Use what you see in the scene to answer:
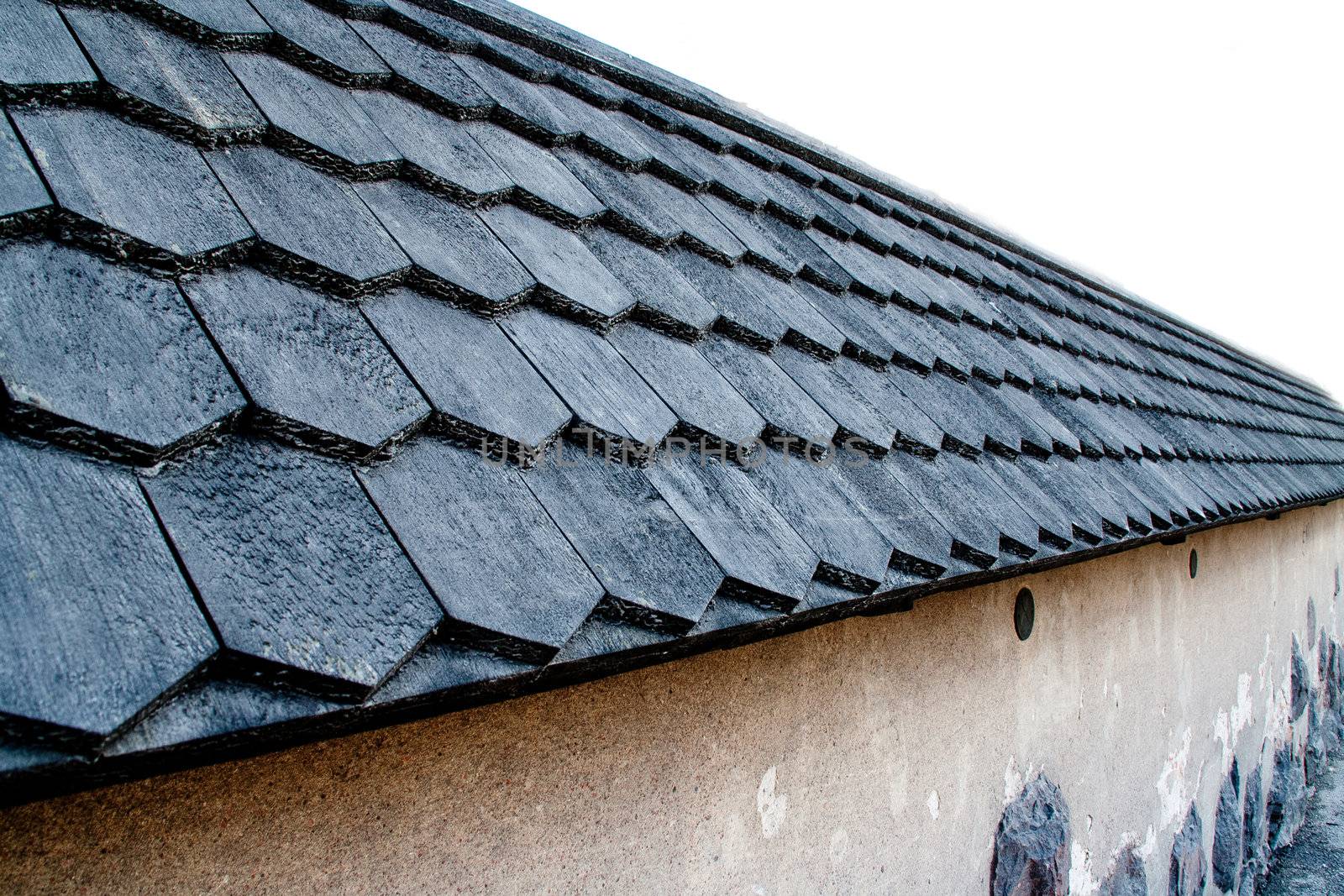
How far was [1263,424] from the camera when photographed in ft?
17.8

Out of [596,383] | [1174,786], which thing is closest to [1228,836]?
[1174,786]

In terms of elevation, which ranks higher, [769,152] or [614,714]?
[769,152]

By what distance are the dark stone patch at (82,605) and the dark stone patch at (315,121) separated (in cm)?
75

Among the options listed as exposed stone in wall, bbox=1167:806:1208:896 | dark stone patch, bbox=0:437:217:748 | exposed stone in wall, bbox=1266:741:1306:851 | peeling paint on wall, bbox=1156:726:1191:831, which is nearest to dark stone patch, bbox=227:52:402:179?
dark stone patch, bbox=0:437:217:748

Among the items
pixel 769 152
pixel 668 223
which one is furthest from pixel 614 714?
pixel 769 152

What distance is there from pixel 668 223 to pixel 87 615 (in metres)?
1.50

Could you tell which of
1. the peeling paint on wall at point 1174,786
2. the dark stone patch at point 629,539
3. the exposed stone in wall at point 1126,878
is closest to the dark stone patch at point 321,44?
the dark stone patch at point 629,539

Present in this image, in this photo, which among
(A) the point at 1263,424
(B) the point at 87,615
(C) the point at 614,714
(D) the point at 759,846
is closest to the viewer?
(B) the point at 87,615

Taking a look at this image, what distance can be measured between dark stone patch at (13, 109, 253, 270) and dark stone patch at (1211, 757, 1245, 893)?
579cm

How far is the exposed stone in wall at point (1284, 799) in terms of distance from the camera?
609 cm

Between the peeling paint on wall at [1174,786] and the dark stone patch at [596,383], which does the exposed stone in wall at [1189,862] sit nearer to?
the peeling paint on wall at [1174,786]

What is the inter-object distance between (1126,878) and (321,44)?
13.2ft

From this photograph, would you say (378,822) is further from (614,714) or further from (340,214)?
(340,214)

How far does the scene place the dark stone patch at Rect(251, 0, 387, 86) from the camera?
5.02 ft
